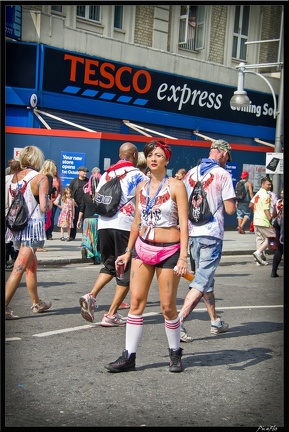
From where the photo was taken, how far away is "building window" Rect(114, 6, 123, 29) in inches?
157

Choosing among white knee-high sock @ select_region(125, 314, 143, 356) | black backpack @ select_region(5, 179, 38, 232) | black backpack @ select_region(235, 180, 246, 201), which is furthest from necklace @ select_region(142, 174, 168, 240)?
black backpack @ select_region(235, 180, 246, 201)

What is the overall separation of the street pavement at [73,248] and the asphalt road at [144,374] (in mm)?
4520

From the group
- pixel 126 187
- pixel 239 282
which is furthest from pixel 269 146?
pixel 126 187

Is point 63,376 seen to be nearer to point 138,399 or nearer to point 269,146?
point 138,399

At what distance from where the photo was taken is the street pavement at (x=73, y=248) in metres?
13.8

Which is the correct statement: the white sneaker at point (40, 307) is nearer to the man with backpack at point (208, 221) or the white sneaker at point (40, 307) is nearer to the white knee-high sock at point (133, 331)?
the man with backpack at point (208, 221)

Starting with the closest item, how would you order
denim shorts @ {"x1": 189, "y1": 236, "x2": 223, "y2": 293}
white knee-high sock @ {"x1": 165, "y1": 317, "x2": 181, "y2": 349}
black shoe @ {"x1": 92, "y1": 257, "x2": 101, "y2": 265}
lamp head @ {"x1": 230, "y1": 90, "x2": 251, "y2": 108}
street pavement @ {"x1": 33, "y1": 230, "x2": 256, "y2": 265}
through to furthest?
1. white knee-high sock @ {"x1": 165, "y1": 317, "x2": 181, "y2": 349}
2. denim shorts @ {"x1": 189, "y1": 236, "x2": 223, "y2": 293}
3. black shoe @ {"x1": 92, "y1": 257, "x2": 101, "y2": 265}
4. street pavement @ {"x1": 33, "y1": 230, "x2": 256, "y2": 265}
5. lamp head @ {"x1": 230, "y1": 90, "x2": 251, "y2": 108}

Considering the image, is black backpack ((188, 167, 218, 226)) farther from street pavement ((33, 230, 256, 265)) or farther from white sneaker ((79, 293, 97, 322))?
street pavement ((33, 230, 256, 265))

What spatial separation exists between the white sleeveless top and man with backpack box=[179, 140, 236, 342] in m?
1.56

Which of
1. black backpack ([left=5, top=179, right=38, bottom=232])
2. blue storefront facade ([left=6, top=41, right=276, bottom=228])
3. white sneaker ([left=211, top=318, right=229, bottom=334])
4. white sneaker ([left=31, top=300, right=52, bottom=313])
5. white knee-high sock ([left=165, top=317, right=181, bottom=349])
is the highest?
blue storefront facade ([left=6, top=41, right=276, bottom=228])

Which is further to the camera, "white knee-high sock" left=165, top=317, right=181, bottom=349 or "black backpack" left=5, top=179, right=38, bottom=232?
"black backpack" left=5, top=179, right=38, bottom=232

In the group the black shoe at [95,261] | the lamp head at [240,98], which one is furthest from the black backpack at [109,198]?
the lamp head at [240,98]

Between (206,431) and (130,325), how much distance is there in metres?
1.66

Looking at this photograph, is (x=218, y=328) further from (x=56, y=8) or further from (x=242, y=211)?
(x=242, y=211)
